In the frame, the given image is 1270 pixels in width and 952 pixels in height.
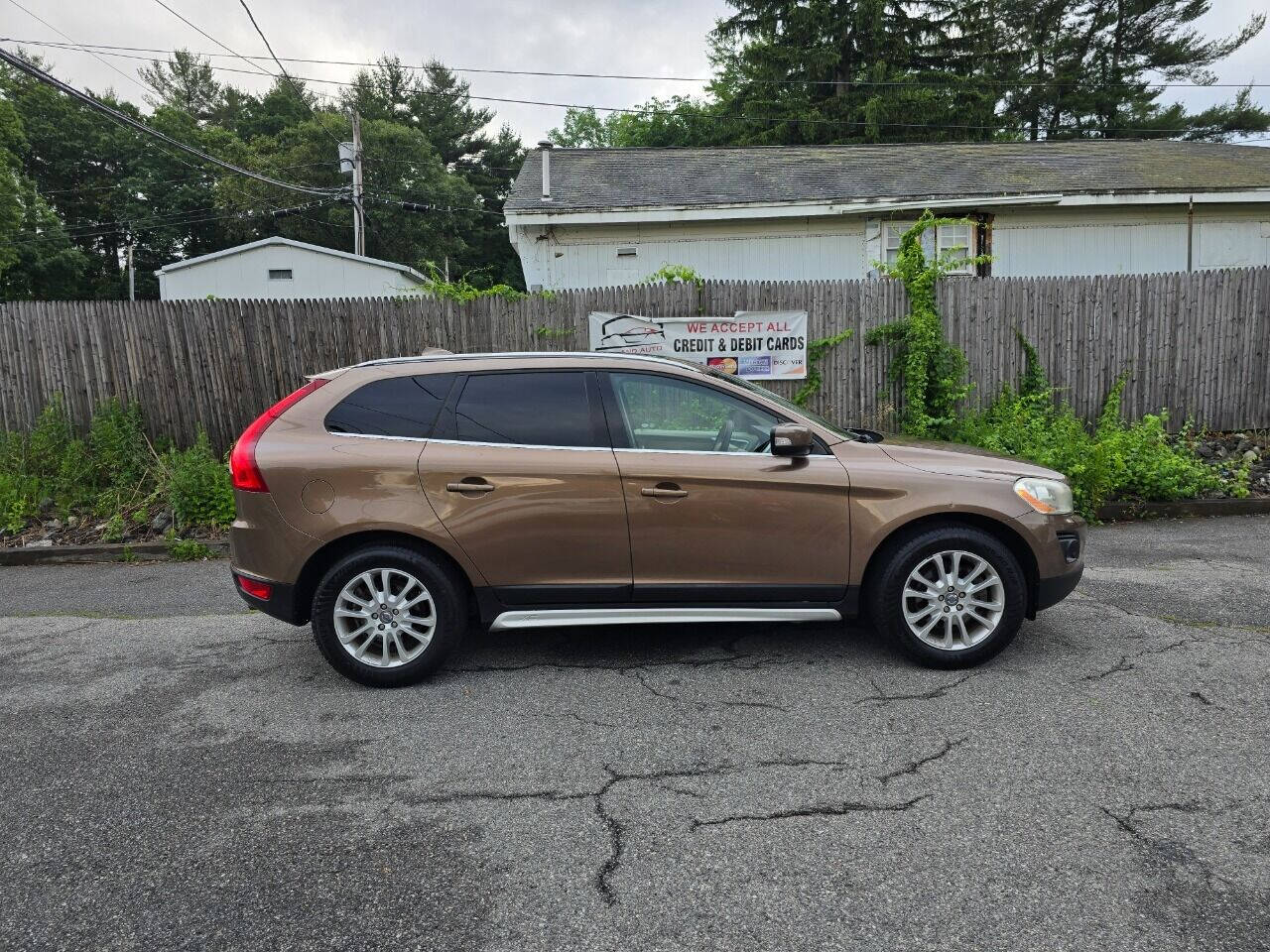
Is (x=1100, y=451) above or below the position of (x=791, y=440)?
below

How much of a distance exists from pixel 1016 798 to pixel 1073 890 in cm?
53

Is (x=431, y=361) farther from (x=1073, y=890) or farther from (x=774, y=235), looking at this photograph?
(x=774, y=235)

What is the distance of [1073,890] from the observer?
8.13 ft

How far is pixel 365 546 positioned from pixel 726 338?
6.02 meters

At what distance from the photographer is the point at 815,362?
31.0ft

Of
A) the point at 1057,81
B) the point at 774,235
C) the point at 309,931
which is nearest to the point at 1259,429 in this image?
the point at 774,235

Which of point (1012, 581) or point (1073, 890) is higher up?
point (1012, 581)

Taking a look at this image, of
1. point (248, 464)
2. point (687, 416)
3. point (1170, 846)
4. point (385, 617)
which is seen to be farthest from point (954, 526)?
point (248, 464)

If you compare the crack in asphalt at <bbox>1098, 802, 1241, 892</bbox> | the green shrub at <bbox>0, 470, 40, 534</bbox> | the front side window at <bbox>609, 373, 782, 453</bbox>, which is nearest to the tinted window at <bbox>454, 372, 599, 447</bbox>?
A: the front side window at <bbox>609, 373, 782, 453</bbox>

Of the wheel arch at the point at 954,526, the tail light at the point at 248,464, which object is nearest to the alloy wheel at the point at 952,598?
the wheel arch at the point at 954,526

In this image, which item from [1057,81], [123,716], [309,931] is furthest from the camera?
[1057,81]

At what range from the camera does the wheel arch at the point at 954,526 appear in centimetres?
426

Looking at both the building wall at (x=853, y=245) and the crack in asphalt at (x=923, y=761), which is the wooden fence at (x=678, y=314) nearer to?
the building wall at (x=853, y=245)

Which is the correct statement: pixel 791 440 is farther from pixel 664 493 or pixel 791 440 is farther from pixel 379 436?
pixel 379 436
